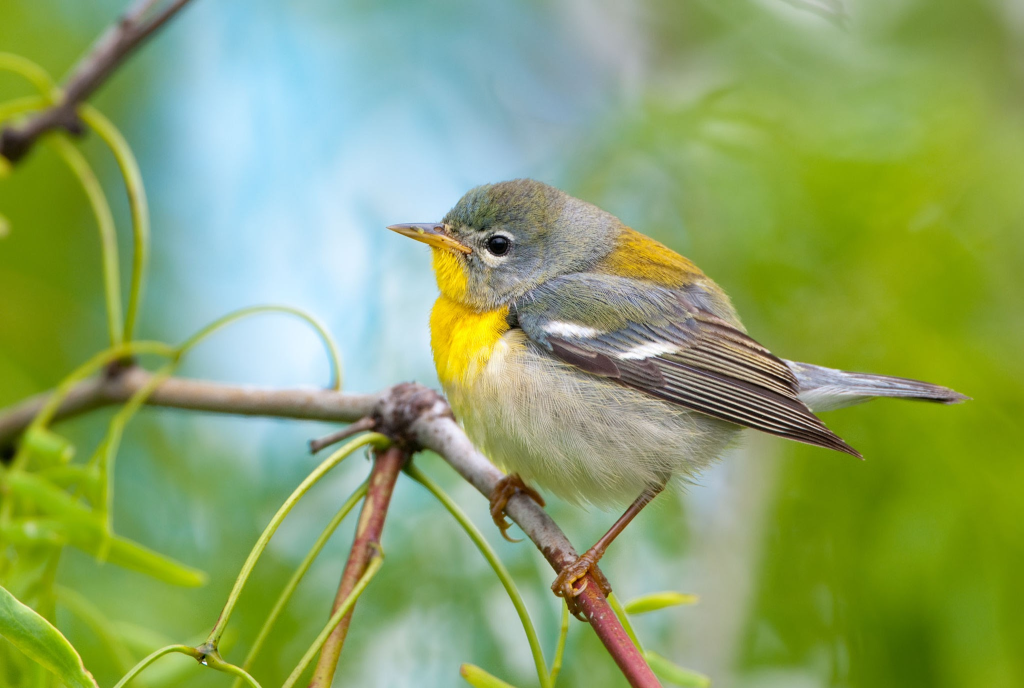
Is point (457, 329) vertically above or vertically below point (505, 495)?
above

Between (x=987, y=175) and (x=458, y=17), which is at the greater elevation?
(x=458, y=17)

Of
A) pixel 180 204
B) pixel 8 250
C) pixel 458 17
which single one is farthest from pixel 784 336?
pixel 8 250

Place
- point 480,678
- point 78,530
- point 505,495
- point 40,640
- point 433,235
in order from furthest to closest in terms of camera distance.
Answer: point 433,235, point 505,495, point 78,530, point 480,678, point 40,640

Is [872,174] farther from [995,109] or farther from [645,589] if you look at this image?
[645,589]

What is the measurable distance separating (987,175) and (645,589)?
1886 millimetres

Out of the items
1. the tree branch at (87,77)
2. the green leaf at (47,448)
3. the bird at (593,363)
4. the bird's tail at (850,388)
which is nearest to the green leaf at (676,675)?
the bird at (593,363)

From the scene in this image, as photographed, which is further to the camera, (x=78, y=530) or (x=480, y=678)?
(x=78, y=530)

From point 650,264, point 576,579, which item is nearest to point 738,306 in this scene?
point 650,264

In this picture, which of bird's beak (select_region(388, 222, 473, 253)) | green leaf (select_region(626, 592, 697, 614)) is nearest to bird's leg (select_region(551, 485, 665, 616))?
green leaf (select_region(626, 592, 697, 614))

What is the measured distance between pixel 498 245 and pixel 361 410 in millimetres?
1209

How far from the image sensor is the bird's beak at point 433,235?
3262 mm

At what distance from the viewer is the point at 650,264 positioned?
3.37m

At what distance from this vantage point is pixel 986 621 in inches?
95.4

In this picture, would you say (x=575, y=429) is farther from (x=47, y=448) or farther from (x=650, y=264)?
(x=47, y=448)
